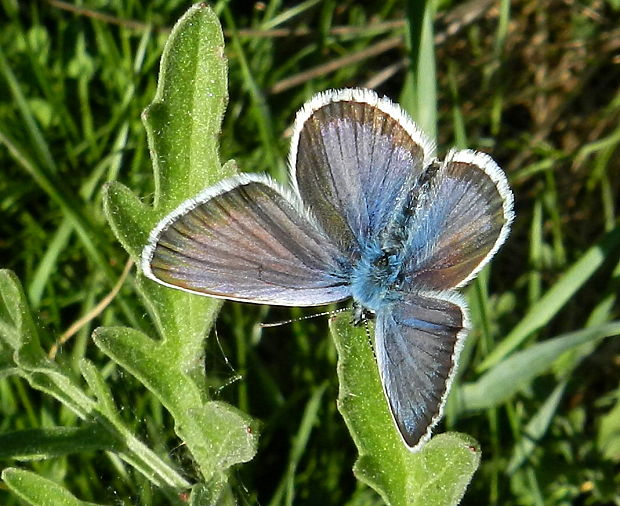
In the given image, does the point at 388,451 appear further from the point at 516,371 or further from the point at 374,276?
the point at 516,371

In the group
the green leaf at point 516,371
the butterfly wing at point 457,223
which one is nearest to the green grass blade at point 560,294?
the green leaf at point 516,371

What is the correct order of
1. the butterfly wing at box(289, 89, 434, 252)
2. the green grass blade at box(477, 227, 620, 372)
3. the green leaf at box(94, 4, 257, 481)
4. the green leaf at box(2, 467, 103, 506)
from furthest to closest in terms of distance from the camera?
the green grass blade at box(477, 227, 620, 372)
the butterfly wing at box(289, 89, 434, 252)
the green leaf at box(94, 4, 257, 481)
the green leaf at box(2, 467, 103, 506)

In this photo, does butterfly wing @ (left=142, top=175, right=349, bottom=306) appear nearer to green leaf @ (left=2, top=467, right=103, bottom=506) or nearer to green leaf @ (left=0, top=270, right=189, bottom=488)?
green leaf @ (left=0, top=270, right=189, bottom=488)

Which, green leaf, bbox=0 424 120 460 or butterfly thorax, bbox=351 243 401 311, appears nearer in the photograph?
green leaf, bbox=0 424 120 460

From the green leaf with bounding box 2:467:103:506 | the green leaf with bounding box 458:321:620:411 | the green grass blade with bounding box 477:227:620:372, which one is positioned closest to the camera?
the green leaf with bounding box 2:467:103:506

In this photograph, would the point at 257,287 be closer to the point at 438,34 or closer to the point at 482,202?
the point at 482,202

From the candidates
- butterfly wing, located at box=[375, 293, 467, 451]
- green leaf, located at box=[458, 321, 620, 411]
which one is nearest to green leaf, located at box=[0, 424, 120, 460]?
butterfly wing, located at box=[375, 293, 467, 451]

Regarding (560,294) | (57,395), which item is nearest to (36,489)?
(57,395)
